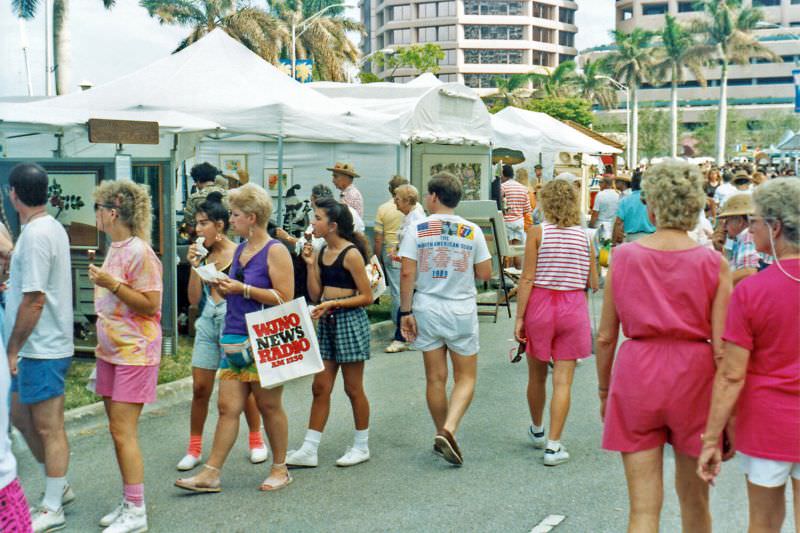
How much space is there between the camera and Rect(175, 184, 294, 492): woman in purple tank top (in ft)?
17.3

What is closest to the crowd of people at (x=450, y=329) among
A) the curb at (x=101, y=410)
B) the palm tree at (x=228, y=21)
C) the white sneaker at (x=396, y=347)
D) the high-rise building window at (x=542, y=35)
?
the curb at (x=101, y=410)

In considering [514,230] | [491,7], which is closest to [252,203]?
[514,230]

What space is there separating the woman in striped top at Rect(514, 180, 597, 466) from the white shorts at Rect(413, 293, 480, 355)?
1.19ft

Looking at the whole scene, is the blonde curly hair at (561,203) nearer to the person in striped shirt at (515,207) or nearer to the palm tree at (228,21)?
the person in striped shirt at (515,207)

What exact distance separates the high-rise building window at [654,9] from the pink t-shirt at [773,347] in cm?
11341

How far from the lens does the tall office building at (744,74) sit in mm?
107375

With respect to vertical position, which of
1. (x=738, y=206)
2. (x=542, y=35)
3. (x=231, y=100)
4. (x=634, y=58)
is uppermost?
(x=542, y=35)

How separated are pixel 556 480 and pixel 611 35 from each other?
78858 mm

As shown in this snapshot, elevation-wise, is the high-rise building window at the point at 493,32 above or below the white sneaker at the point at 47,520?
above

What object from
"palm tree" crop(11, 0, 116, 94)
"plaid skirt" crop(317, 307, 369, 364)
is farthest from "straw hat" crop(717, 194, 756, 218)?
"palm tree" crop(11, 0, 116, 94)

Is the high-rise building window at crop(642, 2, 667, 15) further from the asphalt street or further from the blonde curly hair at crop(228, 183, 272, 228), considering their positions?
the blonde curly hair at crop(228, 183, 272, 228)

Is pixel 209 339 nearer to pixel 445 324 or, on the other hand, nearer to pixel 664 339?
pixel 445 324

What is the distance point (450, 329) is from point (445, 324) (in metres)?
0.04

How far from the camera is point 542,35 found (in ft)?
372
